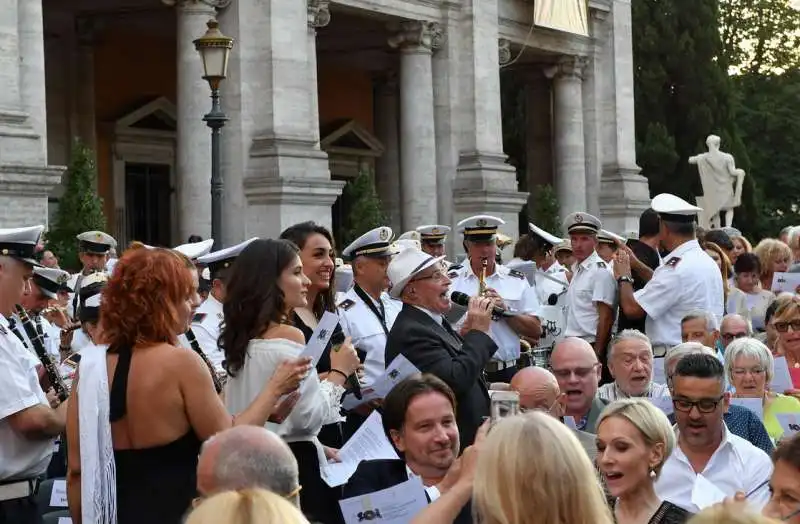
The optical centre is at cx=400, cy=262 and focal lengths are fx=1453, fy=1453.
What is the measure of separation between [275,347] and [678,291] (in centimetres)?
552

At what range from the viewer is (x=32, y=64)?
64.8ft

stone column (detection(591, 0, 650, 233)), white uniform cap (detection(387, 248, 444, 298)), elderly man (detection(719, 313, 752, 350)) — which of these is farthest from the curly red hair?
stone column (detection(591, 0, 650, 233))

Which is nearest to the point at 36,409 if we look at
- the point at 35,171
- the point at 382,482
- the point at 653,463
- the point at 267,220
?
the point at 382,482

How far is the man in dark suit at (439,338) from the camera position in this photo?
742cm

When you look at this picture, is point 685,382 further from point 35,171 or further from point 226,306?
point 35,171

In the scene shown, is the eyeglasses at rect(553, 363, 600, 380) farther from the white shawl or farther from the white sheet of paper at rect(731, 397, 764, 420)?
the white shawl

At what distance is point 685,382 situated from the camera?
21.7ft

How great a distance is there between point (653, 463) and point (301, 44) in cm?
1892

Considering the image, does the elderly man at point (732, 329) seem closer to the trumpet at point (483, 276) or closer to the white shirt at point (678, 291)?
the white shirt at point (678, 291)

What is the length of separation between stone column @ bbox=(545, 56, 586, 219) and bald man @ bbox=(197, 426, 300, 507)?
Answer: 95.4ft

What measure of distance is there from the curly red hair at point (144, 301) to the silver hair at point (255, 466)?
1.34 metres

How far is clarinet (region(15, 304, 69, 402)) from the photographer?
7488 millimetres

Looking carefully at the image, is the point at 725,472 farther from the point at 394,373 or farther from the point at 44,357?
the point at 44,357

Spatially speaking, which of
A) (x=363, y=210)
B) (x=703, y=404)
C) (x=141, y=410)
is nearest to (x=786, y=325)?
(x=703, y=404)
